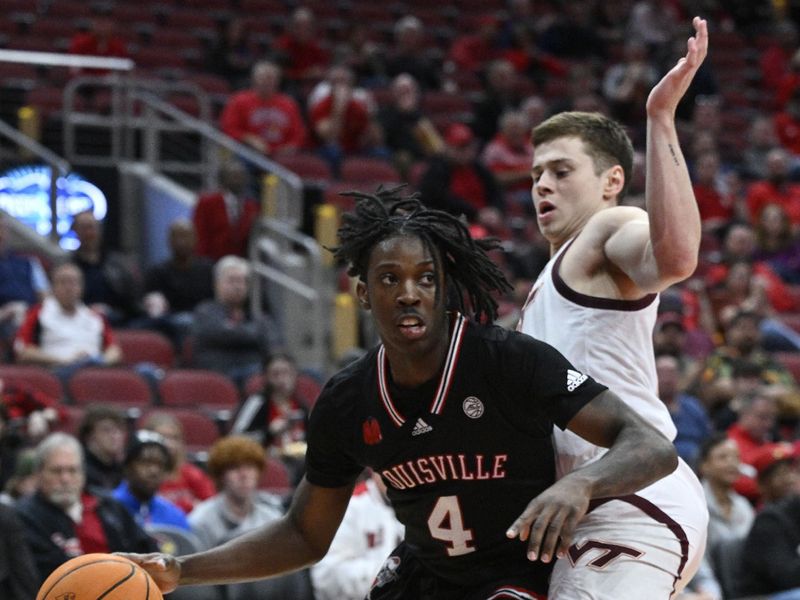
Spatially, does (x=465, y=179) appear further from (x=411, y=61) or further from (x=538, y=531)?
(x=538, y=531)

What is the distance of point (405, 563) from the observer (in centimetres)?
423

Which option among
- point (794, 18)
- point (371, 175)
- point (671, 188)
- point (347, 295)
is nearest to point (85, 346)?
point (347, 295)

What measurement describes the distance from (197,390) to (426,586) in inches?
235

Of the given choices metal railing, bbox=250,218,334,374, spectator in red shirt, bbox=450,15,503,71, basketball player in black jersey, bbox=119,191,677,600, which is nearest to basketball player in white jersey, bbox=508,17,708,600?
basketball player in black jersey, bbox=119,191,677,600

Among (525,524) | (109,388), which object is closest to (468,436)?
(525,524)

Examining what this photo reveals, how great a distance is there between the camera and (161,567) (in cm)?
405

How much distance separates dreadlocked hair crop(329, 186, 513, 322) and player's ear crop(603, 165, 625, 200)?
0.41m

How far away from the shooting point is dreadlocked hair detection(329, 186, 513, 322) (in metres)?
3.90

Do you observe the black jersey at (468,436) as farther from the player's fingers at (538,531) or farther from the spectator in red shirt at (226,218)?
the spectator in red shirt at (226,218)

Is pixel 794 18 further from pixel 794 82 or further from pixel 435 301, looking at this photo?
pixel 435 301

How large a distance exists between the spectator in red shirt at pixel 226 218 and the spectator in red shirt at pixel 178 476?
288 cm

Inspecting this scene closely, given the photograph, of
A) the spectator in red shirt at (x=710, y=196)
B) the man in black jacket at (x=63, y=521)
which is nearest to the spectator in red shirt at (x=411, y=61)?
the spectator in red shirt at (x=710, y=196)

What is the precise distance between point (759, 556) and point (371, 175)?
5.82 meters

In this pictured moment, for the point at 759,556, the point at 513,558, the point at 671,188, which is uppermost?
the point at 671,188
